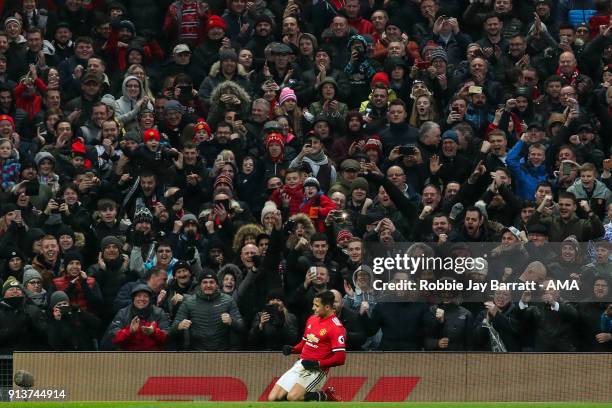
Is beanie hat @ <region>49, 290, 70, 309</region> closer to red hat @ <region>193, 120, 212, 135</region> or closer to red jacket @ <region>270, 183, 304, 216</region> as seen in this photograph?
red jacket @ <region>270, 183, 304, 216</region>

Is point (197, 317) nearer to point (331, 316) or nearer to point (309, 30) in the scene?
point (331, 316)

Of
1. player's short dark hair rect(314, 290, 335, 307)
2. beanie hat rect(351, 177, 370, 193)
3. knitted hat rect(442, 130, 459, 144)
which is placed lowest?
player's short dark hair rect(314, 290, 335, 307)

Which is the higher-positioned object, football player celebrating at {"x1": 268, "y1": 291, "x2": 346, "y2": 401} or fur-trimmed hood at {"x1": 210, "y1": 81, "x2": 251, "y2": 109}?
fur-trimmed hood at {"x1": 210, "y1": 81, "x2": 251, "y2": 109}

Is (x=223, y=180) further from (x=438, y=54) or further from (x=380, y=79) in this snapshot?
(x=438, y=54)

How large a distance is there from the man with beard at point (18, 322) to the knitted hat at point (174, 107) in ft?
18.4

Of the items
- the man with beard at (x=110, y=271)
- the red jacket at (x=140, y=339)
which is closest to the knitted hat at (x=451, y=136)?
the man with beard at (x=110, y=271)

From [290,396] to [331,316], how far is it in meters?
1.14

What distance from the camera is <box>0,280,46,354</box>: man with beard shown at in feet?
81.0

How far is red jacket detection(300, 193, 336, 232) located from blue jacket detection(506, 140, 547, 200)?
300cm

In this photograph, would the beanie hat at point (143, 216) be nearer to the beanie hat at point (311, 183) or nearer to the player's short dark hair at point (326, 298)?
the beanie hat at point (311, 183)

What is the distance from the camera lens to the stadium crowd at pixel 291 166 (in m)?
24.9

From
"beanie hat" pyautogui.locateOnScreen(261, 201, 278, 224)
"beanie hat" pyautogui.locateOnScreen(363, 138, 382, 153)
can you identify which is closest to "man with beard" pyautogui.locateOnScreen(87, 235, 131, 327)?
"beanie hat" pyautogui.locateOnScreen(261, 201, 278, 224)

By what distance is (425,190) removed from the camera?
27109mm

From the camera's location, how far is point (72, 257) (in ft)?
84.0
